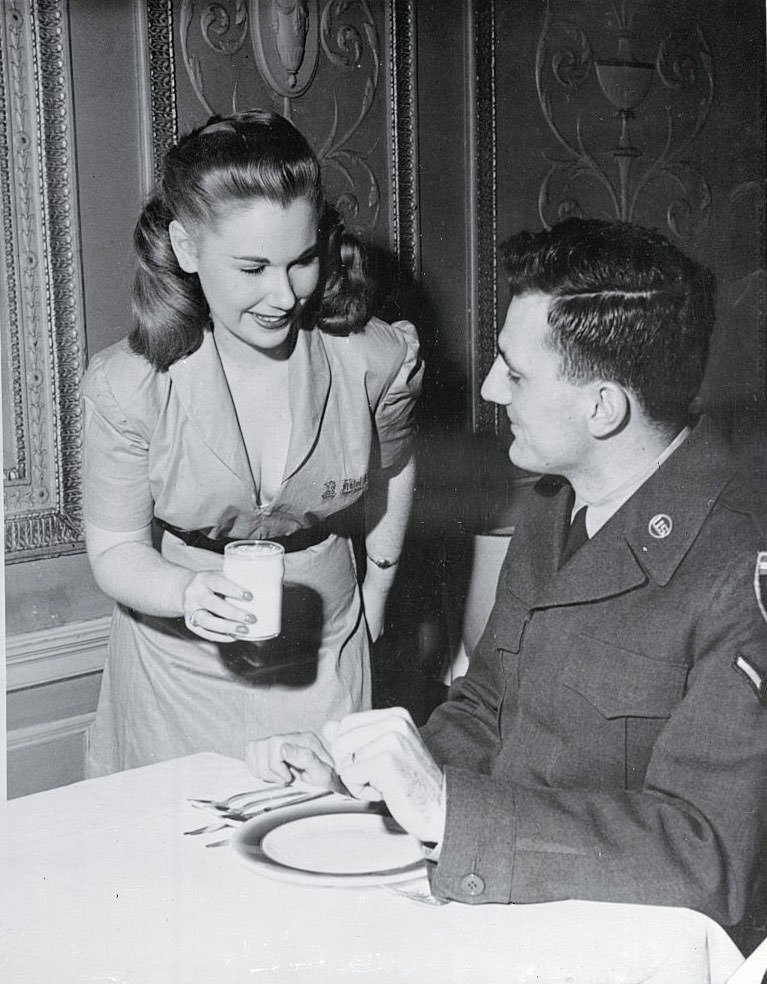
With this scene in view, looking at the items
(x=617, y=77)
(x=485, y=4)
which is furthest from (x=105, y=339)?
(x=617, y=77)

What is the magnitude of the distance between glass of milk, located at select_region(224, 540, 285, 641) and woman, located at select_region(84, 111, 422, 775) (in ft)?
0.35

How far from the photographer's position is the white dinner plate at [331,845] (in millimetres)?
964

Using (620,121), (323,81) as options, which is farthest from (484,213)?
(323,81)

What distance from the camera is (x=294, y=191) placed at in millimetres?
1469

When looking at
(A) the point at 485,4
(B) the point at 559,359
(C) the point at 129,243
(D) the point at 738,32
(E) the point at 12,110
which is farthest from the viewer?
(D) the point at 738,32

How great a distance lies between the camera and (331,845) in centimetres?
103

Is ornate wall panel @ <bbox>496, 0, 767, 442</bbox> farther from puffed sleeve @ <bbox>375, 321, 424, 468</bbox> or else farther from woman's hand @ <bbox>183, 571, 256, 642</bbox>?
woman's hand @ <bbox>183, 571, 256, 642</bbox>

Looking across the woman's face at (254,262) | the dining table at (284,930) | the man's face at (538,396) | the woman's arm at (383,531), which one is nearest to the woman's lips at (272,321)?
the woman's face at (254,262)

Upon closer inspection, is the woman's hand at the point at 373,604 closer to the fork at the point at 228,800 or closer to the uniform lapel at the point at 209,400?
the uniform lapel at the point at 209,400

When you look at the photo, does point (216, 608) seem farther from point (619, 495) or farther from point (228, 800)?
point (619, 495)

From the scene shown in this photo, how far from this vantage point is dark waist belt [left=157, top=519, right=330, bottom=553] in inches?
63.6

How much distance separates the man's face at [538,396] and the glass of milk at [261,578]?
0.30 metres

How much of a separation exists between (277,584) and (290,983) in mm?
492

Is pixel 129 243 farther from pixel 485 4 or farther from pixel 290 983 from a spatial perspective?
pixel 290 983
